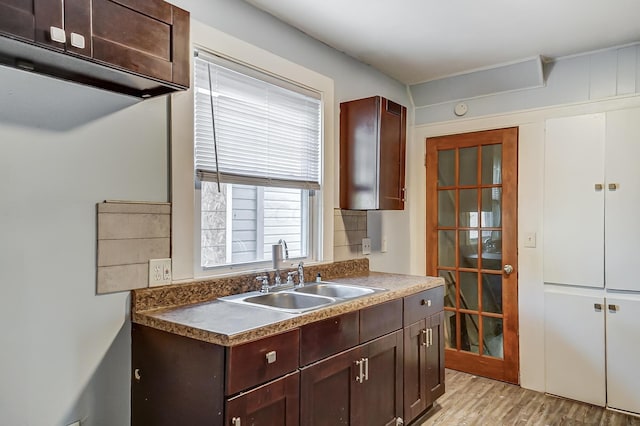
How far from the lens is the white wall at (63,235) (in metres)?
1.42

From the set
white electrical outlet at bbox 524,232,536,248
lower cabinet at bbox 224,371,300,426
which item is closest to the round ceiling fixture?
white electrical outlet at bbox 524,232,536,248

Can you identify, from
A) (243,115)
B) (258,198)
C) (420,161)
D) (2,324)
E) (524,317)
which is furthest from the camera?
(420,161)

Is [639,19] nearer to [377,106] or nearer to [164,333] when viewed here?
[377,106]

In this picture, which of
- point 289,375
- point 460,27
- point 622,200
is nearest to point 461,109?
point 460,27

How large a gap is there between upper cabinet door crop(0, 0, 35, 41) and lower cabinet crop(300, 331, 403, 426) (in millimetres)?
1433

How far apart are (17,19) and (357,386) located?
188 cm

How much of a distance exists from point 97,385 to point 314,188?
5.17 feet

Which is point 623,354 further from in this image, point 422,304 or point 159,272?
point 159,272

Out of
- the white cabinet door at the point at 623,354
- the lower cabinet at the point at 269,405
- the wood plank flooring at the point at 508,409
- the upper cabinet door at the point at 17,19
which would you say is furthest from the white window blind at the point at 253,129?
the white cabinet door at the point at 623,354

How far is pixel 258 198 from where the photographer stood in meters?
2.40

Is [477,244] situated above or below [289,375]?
above

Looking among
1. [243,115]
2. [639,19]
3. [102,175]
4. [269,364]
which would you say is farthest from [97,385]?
[639,19]

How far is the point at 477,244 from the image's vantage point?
11.1 feet

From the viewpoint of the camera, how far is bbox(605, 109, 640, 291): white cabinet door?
2740 millimetres
